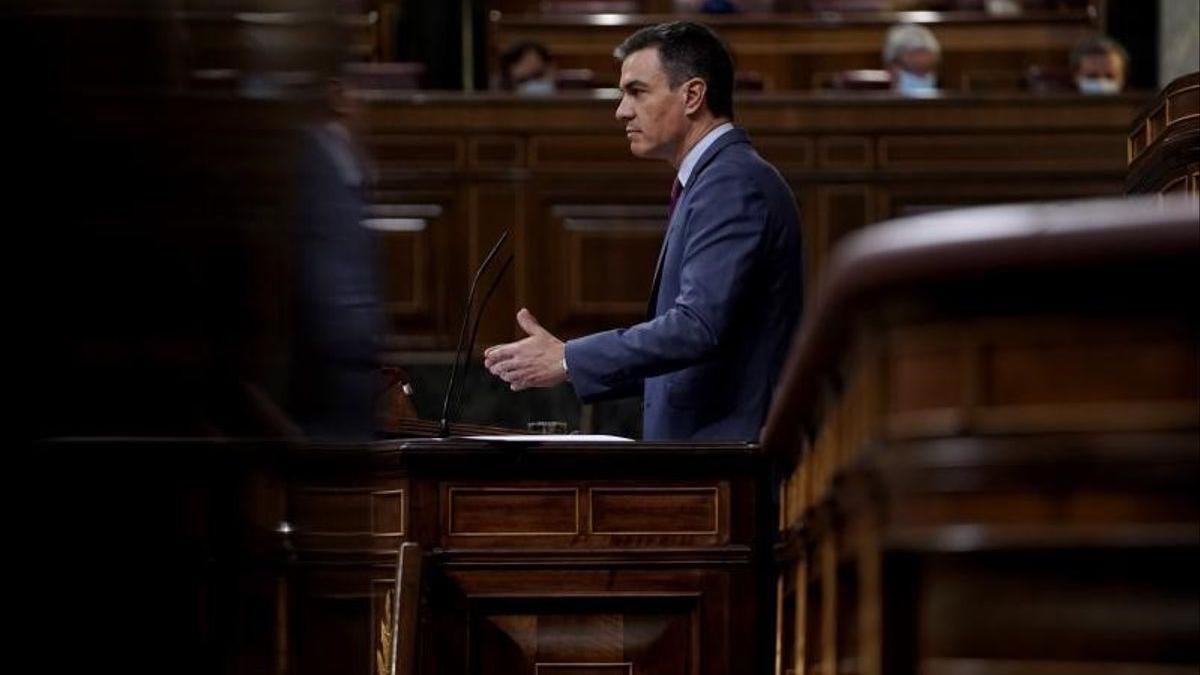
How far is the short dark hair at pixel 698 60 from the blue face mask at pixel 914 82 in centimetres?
431

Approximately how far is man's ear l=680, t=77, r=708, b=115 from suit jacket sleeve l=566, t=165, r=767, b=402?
23cm

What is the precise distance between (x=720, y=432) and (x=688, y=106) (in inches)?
27.3

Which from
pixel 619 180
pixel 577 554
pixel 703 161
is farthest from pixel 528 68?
pixel 577 554

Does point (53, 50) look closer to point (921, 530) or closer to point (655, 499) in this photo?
point (921, 530)

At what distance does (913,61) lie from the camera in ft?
27.8

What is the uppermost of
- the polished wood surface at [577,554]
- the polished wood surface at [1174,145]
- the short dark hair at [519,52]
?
the short dark hair at [519,52]

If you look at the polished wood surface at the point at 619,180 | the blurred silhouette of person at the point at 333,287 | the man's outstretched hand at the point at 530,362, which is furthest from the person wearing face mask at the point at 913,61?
the blurred silhouette of person at the point at 333,287

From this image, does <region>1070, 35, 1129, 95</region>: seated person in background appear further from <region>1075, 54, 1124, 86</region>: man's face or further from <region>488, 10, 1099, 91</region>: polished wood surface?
<region>488, 10, 1099, 91</region>: polished wood surface

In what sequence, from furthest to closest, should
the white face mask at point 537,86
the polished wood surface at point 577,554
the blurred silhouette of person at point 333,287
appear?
1. the white face mask at point 537,86
2. the polished wood surface at point 577,554
3. the blurred silhouette of person at point 333,287

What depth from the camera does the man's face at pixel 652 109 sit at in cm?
408

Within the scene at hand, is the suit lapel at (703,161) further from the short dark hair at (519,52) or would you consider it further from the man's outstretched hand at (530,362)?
the short dark hair at (519,52)

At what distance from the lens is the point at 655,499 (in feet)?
12.2

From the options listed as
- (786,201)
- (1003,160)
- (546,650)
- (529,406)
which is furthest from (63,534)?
(1003,160)

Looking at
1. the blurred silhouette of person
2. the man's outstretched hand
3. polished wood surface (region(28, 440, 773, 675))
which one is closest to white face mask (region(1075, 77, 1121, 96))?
the man's outstretched hand
